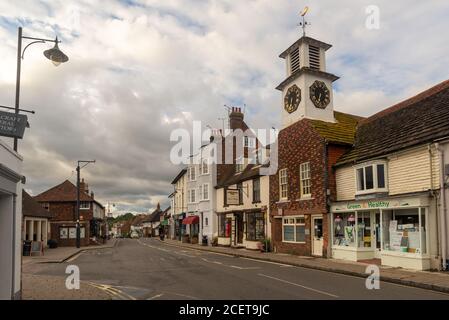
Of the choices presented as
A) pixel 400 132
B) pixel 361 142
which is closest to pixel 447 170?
pixel 400 132

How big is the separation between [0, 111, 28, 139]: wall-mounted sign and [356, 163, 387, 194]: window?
1568 cm

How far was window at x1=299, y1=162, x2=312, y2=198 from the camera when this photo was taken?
83.2 feet

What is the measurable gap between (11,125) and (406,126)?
17.3 m

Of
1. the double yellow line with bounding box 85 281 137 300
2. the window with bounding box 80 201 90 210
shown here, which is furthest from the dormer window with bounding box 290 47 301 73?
the window with bounding box 80 201 90 210

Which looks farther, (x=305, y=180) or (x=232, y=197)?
(x=232, y=197)

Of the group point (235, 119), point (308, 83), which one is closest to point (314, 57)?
point (308, 83)

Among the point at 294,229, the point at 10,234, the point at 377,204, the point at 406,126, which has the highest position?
the point at 406,126

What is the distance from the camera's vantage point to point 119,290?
12.7 m

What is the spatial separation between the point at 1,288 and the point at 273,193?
2149 centimetres

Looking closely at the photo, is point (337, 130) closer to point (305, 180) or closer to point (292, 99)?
point (305, 180)

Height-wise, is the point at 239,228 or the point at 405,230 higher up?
the point at 405,230

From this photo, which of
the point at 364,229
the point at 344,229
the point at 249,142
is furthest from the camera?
the point at 249,142

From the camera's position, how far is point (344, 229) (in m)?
22.1
